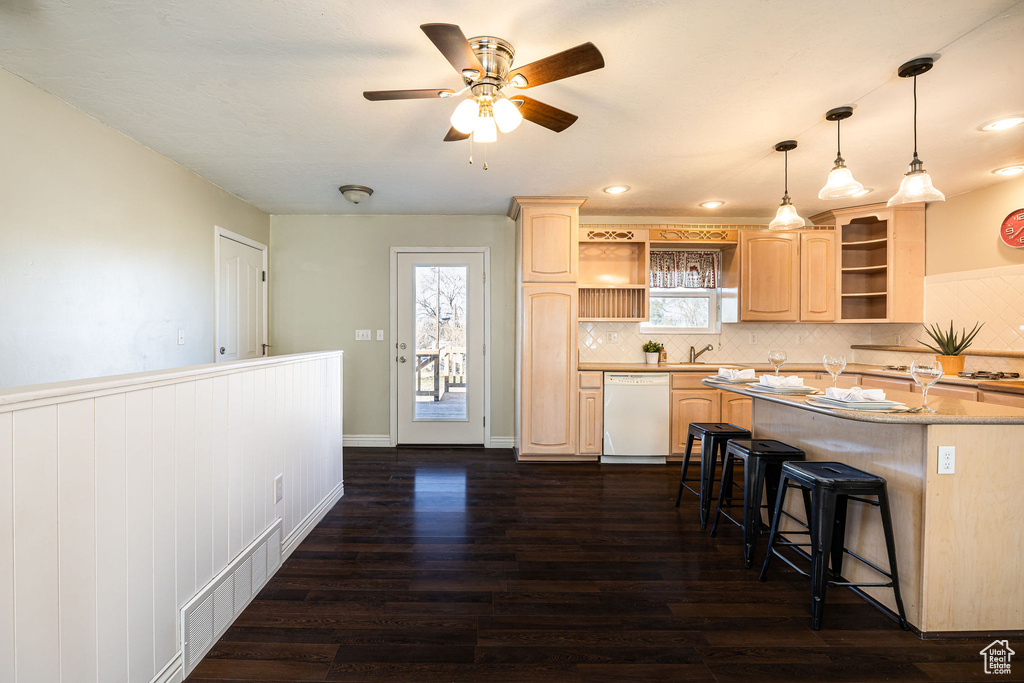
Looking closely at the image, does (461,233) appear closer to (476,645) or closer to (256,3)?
(256,3)

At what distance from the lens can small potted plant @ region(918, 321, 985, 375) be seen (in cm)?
376

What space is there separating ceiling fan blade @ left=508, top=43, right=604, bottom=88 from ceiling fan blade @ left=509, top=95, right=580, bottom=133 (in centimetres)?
12

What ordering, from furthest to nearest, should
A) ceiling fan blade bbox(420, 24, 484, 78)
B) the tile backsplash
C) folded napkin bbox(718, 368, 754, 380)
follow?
the tile backsplash
folded napkin bbox(718, 368, 754, 380)
ceiling fan blade bbox(420, 24, 484, 78)

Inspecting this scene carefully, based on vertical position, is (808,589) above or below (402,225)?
below

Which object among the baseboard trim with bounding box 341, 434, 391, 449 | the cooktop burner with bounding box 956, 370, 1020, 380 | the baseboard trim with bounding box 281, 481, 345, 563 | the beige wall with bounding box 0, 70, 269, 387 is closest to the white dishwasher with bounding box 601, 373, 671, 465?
the cooktop burner with bounding box 956, 370, 1020, 380

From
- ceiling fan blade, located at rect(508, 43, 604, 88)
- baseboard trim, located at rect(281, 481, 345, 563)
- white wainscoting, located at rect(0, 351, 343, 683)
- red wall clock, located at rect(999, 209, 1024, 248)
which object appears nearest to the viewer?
white wainscoting, located at rect(0, 351, 343, 683)

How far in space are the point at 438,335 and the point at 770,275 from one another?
3.43m

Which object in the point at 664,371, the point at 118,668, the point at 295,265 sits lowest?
the point at 118,668

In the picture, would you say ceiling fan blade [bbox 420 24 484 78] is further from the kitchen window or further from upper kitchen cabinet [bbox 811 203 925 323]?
upper kitchen cabinet [bbox 811 203 925 323]

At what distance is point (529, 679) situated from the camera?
1678 millimetres

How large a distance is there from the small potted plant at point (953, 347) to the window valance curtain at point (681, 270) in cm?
191

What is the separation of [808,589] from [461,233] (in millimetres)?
4087

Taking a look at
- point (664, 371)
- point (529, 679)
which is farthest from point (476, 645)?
point (664, 371)

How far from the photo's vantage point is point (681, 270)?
16.4 feet
